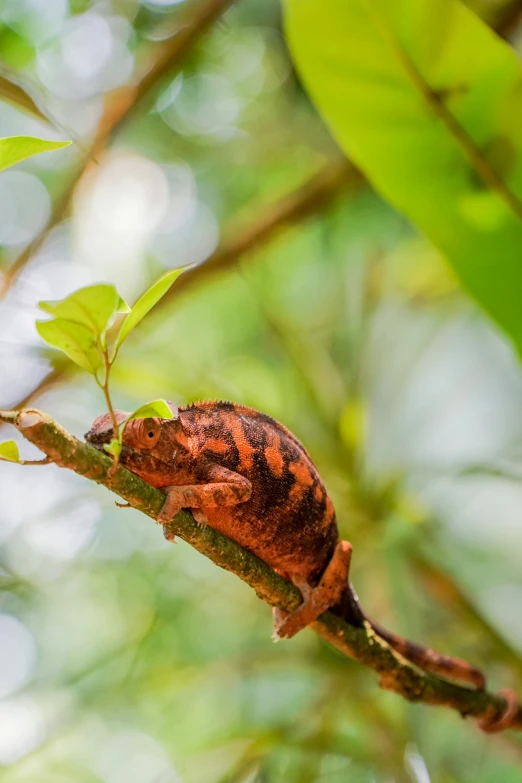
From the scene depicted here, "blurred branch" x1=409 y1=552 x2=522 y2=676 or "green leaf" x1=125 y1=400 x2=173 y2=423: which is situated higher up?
"green leaf" x1=125 y1=400 x2=173 y2=423

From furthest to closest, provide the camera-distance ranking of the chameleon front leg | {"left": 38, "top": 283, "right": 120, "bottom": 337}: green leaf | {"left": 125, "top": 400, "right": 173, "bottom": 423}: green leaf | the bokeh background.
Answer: the bokeh background
the chameleon front leg
{"left": 125, "top": 400, "right": 173, "bottom": 423}: green leaf
{"left": 38, "top": 283, "right": 120, "bottom": 337}: green leaf

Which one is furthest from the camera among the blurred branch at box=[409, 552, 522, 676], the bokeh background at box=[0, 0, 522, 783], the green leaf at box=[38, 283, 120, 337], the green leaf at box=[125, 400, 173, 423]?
the bokeh background at box=[0, 0, 522, 783]

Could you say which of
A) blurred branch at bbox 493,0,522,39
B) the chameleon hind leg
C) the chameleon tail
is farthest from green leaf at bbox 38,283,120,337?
blurred branch at bbox 493,0,522,39

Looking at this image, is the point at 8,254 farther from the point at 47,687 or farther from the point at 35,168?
the point at 47,687

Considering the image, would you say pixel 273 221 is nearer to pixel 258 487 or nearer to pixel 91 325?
pixel 258 487

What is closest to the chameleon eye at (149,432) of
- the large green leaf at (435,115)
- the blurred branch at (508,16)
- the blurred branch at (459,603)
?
the large green leaf at (435,115)

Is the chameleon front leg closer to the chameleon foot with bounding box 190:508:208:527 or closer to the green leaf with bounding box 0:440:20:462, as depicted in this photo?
the chameleon foot with bounding box 190:508:208:527

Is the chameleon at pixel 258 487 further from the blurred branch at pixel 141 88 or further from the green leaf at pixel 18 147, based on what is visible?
the blurred branch at pixel 141 88
